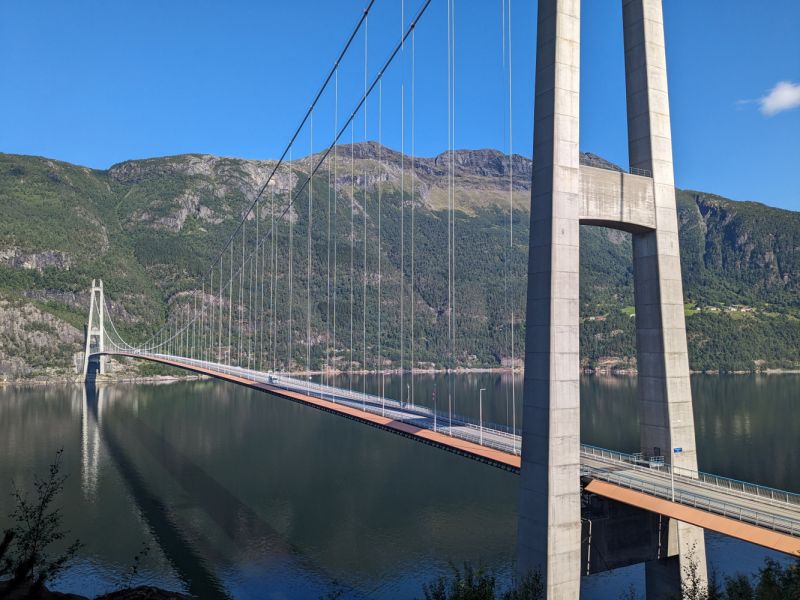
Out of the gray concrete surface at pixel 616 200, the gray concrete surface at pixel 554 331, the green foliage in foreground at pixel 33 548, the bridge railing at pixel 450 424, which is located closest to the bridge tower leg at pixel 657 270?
the gray concrete surface at pixel 616 200

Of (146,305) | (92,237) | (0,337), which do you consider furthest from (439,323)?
(0,337)

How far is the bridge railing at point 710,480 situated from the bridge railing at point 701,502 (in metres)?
0.93

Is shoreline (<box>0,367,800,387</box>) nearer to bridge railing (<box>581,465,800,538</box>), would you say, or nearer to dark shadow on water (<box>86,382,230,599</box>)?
dark shadow on water (<box>86,382,230,599</box>)

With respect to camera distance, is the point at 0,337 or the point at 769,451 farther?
the point at 0,337

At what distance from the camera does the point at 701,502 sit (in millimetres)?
16656

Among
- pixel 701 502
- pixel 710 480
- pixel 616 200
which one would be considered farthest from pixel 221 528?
pixel 616 200

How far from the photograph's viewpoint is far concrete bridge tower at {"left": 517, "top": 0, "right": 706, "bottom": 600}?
18359 millimetres

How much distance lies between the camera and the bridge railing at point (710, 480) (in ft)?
58.2

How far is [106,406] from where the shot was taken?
7912cm

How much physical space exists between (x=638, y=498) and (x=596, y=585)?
32.4ft

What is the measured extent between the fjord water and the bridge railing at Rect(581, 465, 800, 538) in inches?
203

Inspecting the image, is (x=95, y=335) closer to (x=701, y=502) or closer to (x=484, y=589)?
(x=484, y=589)

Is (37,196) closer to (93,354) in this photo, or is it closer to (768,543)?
(93,354)

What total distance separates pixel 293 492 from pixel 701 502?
2727 centimetres
